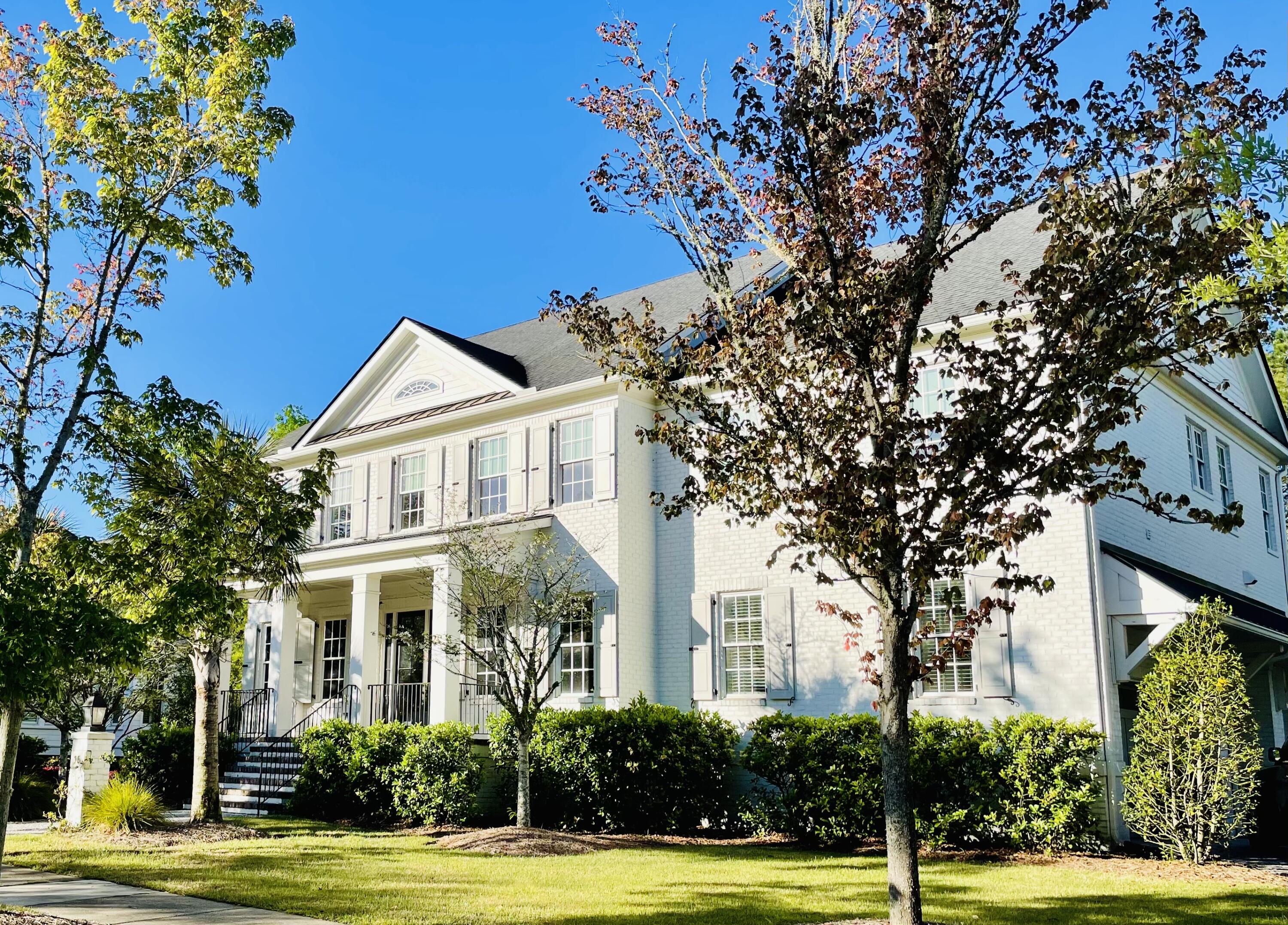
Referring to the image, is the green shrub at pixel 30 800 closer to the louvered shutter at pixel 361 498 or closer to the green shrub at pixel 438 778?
the green shrub at pixel 438 778

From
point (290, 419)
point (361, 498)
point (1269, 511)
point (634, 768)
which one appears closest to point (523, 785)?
point (634, 768)

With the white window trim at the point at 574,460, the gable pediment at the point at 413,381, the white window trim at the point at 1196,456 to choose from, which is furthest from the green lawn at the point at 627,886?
the gable pediment at the point at 413,381

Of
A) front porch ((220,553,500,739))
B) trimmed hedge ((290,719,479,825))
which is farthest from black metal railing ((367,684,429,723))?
trimmed hedge ((290,719,479,825))

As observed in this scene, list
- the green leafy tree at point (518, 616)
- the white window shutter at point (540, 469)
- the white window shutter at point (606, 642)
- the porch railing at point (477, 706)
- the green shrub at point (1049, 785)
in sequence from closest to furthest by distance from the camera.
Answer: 1. the green shrub at point (1049, 785)
2. the green leafy tree at point (518, 616)
3. the white window shutter at point (606, 642)
4. the porch railing at point (477, 706)
5. the white window shutter at point (540, 469)

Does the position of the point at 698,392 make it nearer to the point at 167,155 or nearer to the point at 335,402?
the point at 167,155

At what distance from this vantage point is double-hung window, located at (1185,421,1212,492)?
675 inches

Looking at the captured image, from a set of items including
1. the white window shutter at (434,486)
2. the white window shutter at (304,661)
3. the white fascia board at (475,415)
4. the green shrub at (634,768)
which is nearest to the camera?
the green shrub at (634,768)

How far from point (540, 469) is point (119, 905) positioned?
1019 centimetres

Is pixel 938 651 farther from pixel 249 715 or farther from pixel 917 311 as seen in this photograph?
pixel 249 715

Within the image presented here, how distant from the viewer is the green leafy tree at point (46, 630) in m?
7.23

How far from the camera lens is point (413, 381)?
20.5 metres

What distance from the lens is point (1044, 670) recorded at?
532 inches

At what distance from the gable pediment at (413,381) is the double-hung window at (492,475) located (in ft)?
2.66

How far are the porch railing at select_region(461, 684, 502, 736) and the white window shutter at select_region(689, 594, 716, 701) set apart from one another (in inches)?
128
